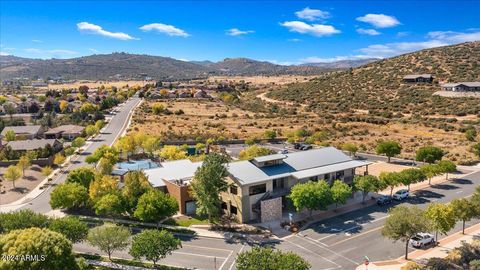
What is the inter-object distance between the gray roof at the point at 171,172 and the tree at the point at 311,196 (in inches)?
663

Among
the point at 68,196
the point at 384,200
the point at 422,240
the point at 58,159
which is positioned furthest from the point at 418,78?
the point at 68,196

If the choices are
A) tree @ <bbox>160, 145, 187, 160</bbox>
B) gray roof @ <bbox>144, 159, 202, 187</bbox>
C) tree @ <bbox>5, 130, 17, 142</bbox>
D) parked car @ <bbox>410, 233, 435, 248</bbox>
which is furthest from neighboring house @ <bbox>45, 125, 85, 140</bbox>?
parked car @ <bbox>410, 233, 435, 248</bbox>

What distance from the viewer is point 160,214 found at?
4697 centimetres

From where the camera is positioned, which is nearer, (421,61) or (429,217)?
(429,217)

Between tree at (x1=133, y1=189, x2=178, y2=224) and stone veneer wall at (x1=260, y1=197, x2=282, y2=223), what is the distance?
10582 mm

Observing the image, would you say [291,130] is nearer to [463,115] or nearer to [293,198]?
[463,115]

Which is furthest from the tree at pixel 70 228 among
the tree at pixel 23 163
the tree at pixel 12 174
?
the tree at pixel 23 163

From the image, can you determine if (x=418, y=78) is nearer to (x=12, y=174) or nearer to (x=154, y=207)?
(x=154, y=207)

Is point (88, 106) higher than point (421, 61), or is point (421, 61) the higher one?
point (421, 61)

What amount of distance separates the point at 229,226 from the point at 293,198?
824cm

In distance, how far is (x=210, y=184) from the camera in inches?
1860

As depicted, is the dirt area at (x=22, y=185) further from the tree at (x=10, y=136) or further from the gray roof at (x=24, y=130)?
the gray roof at (x=24, y=130)

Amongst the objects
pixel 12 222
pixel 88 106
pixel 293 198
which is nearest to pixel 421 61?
pixel 88 106

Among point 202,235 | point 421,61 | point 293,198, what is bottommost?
point 202,235
